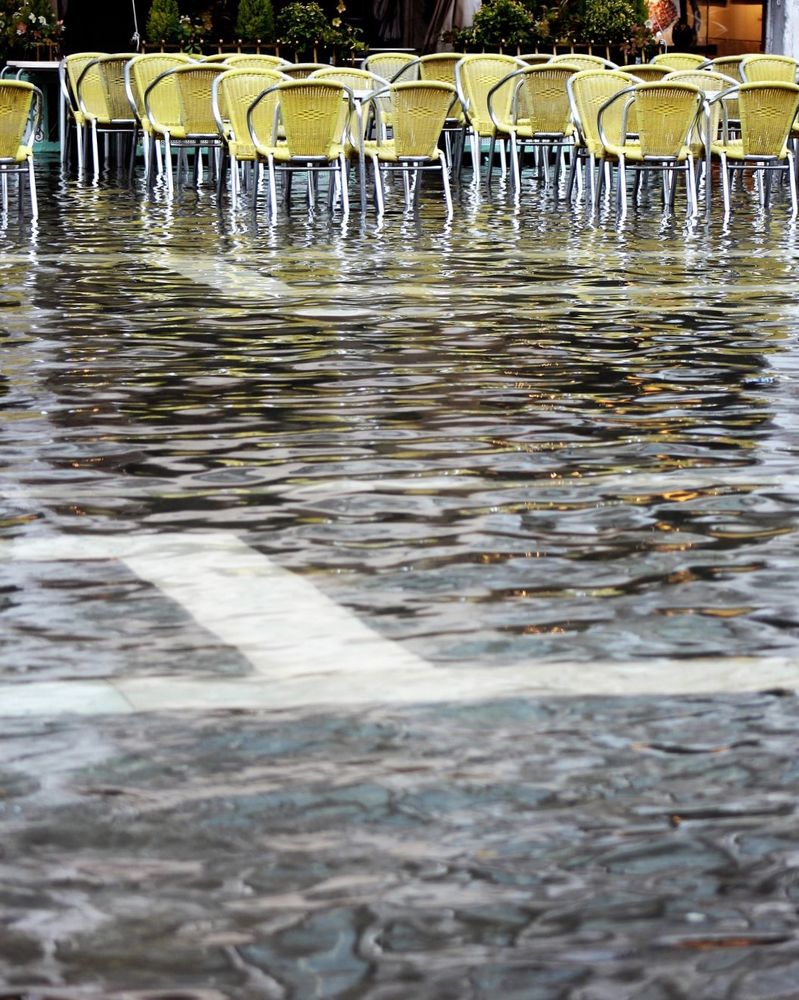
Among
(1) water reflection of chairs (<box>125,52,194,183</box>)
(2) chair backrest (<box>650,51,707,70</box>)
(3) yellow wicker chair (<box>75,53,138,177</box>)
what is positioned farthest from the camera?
(2) chair backrest (<box>650,51,707,70</box>)

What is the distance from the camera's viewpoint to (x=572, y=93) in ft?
37.8

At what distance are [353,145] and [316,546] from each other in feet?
25.6

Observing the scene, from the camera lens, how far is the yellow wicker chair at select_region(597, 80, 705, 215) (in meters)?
10.9

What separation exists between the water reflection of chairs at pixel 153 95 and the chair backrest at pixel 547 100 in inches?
85.5

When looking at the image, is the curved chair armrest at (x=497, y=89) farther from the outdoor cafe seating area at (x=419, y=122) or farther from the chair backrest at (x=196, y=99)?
the chair backrest at (x=196, y=99)

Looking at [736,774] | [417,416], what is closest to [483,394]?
[417,416]

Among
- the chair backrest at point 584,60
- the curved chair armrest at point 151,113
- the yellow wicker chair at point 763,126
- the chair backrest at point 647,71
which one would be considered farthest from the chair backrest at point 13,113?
the chair backrest at point 584,60

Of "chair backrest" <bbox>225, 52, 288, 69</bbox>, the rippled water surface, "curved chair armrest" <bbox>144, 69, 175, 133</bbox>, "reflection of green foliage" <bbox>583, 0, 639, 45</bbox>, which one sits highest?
"reflection of green foliage" <bbox>583, 0, 639, 45</bbox>

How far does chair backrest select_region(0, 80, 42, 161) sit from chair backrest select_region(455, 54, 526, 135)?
3712 millimetres

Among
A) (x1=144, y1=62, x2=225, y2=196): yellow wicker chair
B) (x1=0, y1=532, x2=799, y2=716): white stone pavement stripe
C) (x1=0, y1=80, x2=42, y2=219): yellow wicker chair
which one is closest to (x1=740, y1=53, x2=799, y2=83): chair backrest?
(x1=144, y1=62, x2=225, y2=196): yellow wicker chair

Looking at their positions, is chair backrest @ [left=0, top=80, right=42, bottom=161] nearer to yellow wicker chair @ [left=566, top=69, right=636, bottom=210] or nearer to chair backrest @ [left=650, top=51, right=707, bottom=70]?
yellow wicker chair @ [left=566, top=69, right=636, bottom=210]

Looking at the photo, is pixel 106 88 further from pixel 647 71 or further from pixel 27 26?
pixel 647 71

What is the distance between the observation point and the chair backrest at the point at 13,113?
32.1 ft

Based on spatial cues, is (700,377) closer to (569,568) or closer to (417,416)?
(417,416)
